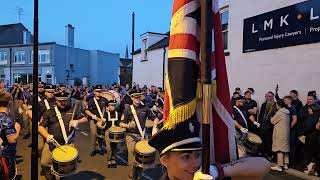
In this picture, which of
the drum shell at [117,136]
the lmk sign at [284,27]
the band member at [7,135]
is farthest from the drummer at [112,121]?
the lmk sign at [284,27]

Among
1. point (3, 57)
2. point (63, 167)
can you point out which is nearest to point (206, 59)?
point (63, 167)

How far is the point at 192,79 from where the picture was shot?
2770 millimetres

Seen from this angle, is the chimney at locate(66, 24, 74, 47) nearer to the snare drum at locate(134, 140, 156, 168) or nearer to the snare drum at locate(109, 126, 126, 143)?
the snare drum at locate(109, 126, 126, 143)

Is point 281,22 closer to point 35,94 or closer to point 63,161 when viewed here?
point 35,94

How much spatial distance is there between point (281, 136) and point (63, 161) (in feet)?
19.3

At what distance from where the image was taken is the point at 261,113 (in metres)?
12.5

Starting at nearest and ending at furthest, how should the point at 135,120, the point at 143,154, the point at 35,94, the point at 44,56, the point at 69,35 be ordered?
the point at 35,94 < the point at 143,154 < the point at 135,120 < the point at 44,56 < the point at 69,35

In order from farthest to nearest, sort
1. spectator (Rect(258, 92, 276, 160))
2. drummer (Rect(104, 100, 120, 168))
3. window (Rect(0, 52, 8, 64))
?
window (Rect(0, 52, 8, 64)), spectator (Rect(258, 92, 276, 160)), drummer (Rect(104, 100, 120, 168))

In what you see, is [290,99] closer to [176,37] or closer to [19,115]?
[176,37]

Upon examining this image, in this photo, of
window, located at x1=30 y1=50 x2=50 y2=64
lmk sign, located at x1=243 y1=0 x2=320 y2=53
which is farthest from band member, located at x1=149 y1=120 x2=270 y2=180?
window, located at x1=30 y1=50 x2=50 y2=64

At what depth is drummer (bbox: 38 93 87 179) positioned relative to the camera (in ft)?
27.8

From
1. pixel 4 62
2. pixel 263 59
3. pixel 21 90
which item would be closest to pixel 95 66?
pixel 4 62

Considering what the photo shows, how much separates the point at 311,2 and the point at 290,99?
328 centimetres

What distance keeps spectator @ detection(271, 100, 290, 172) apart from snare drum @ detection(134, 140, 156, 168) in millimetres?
3890
